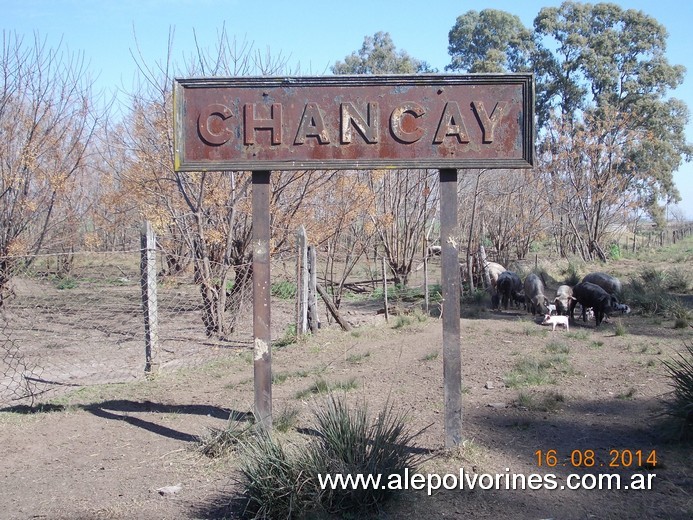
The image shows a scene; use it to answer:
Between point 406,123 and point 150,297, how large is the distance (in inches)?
160

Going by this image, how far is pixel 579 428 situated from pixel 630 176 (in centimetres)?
2563

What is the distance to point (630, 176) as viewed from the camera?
94.1ft

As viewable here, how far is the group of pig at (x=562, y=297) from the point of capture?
12055 millimetres

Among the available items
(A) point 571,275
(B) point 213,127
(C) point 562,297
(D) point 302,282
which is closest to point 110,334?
(D) point 302,282

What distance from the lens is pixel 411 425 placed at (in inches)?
229

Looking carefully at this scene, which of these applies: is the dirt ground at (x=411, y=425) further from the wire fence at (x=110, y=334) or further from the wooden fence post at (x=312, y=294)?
the wooden fence post at (x=312, y=294)

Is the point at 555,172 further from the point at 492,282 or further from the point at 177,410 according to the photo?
the point at 177,410

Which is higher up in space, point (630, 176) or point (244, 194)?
point (630, 176)

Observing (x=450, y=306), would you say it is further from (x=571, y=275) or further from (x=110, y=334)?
(x=571, y=275)

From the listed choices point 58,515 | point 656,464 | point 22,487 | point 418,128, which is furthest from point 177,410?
point 656,464

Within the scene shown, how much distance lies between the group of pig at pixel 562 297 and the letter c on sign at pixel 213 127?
7601 mm

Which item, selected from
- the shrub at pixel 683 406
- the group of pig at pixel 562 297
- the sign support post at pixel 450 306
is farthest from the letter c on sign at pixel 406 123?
the group of pig at pixel 562 297

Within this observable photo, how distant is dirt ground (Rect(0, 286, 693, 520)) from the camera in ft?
14.4

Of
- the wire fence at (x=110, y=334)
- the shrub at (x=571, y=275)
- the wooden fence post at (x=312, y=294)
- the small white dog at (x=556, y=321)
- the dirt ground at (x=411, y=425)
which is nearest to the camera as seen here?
the dirt ground at (x=411, y=425)
